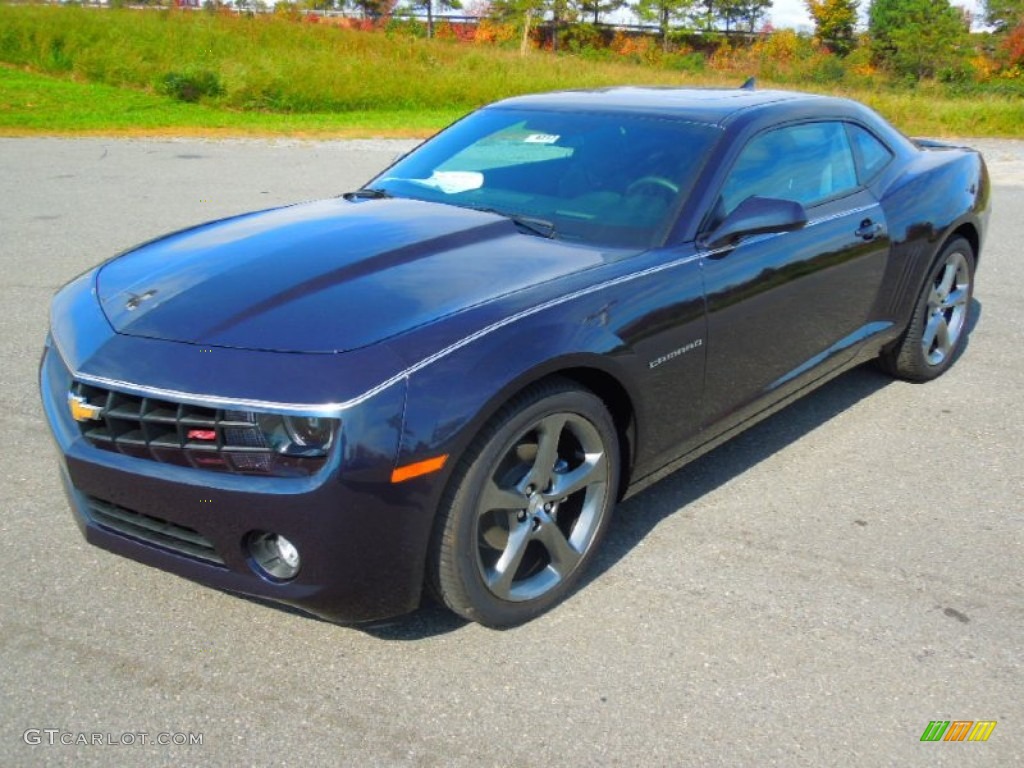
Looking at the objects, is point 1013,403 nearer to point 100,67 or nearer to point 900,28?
point 100,67

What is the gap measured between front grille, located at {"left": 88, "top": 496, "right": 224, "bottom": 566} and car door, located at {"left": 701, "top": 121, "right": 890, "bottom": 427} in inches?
71.1

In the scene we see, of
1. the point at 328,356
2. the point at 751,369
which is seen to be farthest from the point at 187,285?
the point at 751,369

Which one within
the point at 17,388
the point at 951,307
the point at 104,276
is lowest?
the point at 17,388

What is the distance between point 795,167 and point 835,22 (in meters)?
59.9

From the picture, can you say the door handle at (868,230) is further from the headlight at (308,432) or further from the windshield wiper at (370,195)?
the headlight at (308,432)

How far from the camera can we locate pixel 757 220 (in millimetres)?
3533

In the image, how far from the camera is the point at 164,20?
25.9 meters

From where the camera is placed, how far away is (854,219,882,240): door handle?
14.2ft

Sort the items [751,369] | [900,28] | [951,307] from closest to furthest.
Answer: [751,369] < [951,307] < [900,28]

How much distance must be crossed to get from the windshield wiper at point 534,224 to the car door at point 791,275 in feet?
1.81

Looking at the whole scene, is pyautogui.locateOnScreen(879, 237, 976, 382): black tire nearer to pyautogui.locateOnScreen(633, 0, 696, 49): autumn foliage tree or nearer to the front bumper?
the front bumper

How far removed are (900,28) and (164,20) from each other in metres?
43.6

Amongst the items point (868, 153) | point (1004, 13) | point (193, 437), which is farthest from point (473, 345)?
point (1004, 13)

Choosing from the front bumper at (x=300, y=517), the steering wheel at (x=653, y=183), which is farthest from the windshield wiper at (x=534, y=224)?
the front bumper at (x=300, y=517)
